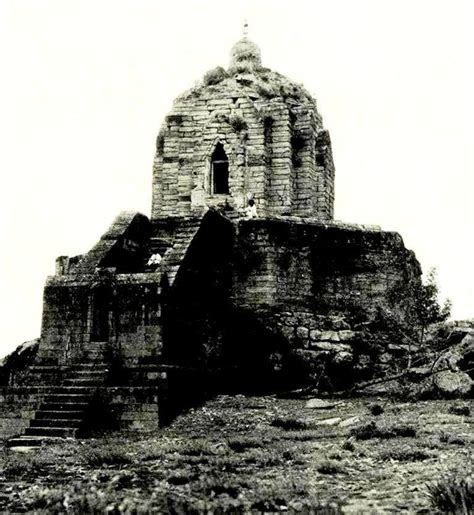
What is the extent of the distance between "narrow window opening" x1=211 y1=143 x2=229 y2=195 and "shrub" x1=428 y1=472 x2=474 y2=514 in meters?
15.9

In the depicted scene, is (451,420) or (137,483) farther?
(451,420)

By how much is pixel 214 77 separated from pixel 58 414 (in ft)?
43.6

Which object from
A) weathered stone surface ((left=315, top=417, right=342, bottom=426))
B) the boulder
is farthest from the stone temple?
the boulder

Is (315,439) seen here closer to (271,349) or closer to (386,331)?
(271,349)

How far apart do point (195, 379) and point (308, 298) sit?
380 cm

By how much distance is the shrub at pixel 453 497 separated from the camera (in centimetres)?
568

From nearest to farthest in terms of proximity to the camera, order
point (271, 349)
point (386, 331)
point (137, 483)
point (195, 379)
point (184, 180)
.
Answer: point (137, 483), point (195, 379), point (271, 349), point (386, 331), point (184, 180)

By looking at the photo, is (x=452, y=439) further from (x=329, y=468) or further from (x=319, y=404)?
(x=319, y=404)

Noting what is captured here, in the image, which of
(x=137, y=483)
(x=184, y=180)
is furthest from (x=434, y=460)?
(x=184, y=180)

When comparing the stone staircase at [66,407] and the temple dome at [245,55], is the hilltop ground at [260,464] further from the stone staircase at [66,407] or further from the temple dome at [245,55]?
the temple dome at [245,55]

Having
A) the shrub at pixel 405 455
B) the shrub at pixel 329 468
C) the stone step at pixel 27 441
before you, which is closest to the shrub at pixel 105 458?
the stone step at pixel 27 441

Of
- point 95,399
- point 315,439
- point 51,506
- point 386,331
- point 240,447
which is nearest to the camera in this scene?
point 51,506

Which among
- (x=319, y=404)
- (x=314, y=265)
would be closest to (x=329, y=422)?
(x=319, y=404)

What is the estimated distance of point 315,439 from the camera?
35.0 ft
